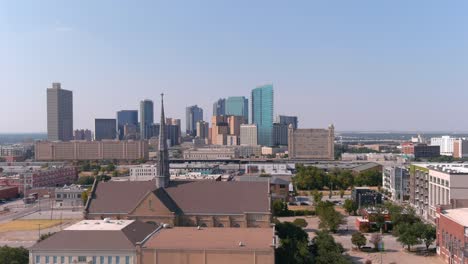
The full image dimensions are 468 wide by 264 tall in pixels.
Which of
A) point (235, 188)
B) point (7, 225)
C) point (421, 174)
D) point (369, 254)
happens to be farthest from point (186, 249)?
point (421, 174)

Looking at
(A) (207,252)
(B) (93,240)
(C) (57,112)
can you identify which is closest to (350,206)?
(A) (207,252)

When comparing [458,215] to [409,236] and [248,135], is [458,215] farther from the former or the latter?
[248,135]

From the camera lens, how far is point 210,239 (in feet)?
80.7

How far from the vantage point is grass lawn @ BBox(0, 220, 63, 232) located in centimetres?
4119

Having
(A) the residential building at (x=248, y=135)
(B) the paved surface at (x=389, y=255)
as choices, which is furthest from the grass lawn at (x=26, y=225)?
(A) the residential building at (x=248, y=135)

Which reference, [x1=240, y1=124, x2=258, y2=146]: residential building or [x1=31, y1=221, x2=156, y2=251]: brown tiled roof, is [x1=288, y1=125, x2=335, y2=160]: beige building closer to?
[x1=240, y1=124, x2=258, y2=146]: residential building

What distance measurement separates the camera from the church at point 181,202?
95.2ft

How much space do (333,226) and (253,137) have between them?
132m

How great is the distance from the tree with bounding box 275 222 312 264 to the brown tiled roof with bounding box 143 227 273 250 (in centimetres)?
95

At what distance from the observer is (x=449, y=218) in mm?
30250

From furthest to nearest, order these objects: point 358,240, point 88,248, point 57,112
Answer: point 57,112 < point 358,240 < point 88,248

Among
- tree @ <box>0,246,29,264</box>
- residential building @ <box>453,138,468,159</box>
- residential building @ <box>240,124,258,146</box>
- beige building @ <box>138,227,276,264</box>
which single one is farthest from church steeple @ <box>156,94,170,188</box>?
residential building @ <box>240,124,258,146</box>

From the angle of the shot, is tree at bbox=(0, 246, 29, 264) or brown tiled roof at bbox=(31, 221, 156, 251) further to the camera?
tree at bbox=(0, 246, 29, 264)

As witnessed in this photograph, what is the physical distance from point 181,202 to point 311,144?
97.4m
